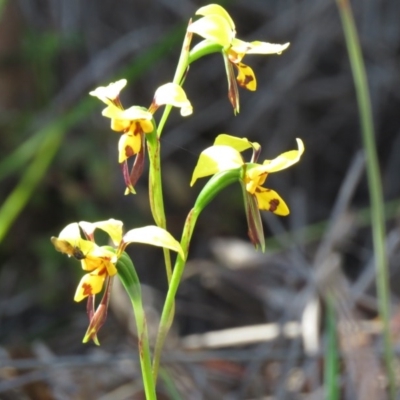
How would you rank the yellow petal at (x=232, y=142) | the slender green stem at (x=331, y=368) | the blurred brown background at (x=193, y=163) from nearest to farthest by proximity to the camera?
the yellow petal at (x=232, y=142) < the slender green stem at (x=331, y=368) < the blurred brown background at (x=193, y=163)

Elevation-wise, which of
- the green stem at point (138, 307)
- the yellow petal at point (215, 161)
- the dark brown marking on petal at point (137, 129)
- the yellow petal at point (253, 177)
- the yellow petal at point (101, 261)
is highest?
the dark brown marking on petal at point (137, 129)

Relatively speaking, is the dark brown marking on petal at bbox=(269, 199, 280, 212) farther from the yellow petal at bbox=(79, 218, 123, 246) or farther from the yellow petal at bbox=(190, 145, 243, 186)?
the yellow petal at bbox=(79, 218, 123, 246)

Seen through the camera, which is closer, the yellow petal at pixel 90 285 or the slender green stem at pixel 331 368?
the yellow petal at pixel 90 285

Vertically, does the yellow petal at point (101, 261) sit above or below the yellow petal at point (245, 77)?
below

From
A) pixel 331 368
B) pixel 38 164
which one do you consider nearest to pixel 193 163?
pixel 38 164

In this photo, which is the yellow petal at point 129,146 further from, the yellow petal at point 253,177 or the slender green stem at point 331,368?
the slender green stem at point 331,368

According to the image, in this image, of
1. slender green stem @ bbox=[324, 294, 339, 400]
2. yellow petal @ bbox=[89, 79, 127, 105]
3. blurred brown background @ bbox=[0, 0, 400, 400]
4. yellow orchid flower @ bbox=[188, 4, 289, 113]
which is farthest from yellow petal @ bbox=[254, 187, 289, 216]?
blurred brown background @ bbox=[0, 0, 400, 400]

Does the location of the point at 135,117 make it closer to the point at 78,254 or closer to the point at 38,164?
the point at 78,254

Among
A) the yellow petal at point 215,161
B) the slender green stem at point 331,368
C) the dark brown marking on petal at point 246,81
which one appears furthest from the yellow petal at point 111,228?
the slender green stem at point 331,368
